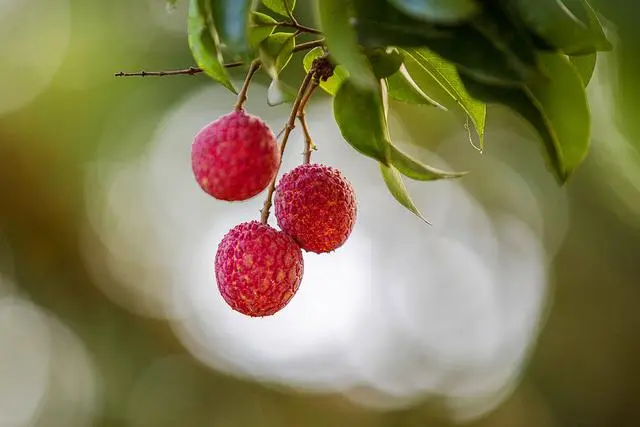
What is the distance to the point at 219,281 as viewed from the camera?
1.15 m

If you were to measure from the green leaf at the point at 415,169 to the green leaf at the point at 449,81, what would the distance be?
7.4 inches

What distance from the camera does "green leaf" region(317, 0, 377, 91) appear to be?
29.2 inches

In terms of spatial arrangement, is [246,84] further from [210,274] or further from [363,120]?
[210,274]

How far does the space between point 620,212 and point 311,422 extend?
2.71 meters

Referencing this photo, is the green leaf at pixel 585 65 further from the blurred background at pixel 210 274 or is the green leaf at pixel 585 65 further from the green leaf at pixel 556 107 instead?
the blurred background at pixel 210 274

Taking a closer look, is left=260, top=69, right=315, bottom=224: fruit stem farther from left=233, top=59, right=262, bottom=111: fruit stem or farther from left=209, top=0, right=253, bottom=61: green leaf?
left=209, top=0, right=253, bottom=61: green leaf

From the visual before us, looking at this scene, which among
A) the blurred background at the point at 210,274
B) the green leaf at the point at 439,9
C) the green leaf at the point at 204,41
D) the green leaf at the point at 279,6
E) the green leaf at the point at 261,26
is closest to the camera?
the green leaf at the point at 439,9

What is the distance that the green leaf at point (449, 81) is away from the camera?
1095 mm

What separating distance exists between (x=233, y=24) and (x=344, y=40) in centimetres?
11

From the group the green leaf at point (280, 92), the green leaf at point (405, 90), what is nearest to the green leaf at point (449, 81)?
the green leaf at point (405, 90)

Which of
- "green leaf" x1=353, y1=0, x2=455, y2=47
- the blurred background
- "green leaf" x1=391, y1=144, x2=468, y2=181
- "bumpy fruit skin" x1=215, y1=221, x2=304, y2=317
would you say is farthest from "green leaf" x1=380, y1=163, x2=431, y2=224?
the blurred background

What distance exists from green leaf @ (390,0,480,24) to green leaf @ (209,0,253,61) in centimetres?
15

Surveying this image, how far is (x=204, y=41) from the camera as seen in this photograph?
84 centimetres

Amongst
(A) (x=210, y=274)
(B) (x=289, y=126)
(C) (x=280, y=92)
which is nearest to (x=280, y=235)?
(B) (x=289, y=126)
